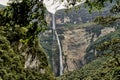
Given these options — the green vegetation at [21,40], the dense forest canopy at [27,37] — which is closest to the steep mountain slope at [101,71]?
the dense forest canopy at [27,37]

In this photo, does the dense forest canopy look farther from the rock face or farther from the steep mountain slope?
the rock face

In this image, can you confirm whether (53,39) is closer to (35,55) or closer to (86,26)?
(86,26)

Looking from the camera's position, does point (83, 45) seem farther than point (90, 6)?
Yes

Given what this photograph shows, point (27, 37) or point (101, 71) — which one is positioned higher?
point (27, 37)

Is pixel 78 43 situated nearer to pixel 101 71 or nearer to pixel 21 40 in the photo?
pixel 101 71

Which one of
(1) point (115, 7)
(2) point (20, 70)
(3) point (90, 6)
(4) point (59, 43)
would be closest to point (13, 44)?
(2) point (20, 70)

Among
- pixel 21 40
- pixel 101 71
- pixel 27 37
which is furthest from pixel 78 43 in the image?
pixel 21 40

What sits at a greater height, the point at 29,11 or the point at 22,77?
the point at 29,11

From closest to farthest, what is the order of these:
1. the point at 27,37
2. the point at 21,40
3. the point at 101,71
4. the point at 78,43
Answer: the point at 21,40 < the point at 27,37 < the point at 101,71 < the point at 78,43
